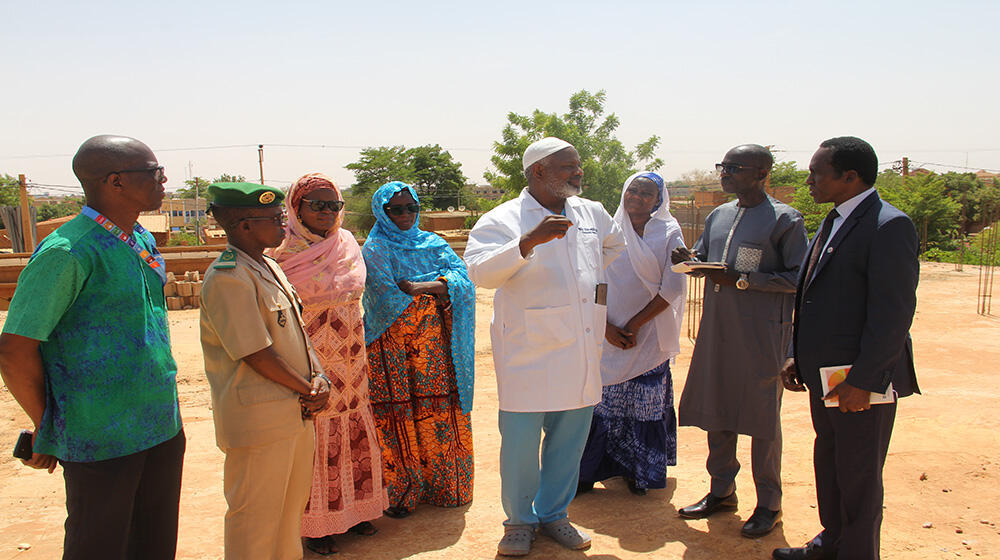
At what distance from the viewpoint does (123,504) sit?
8.18ft

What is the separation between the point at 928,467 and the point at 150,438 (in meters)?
4.85

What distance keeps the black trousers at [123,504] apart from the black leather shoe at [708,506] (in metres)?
2.82

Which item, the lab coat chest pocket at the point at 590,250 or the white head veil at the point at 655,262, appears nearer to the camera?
the lab coat chest pocket at the point at 590,250

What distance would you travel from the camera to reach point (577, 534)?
3.61 meters

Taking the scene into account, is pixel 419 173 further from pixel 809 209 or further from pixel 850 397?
pixel 850 397

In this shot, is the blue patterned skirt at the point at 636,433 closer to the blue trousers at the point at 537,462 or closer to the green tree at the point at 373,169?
the blue trousers at the point at 537,462

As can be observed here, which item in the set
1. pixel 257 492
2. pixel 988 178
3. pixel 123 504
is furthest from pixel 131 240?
pixel 988 178

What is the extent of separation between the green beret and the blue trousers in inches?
66.8

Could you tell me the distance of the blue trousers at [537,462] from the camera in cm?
355

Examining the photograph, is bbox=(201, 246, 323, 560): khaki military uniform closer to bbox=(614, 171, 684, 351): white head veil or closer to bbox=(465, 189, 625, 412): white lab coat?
bbox=(465, 189, 625, 412): white lab coat

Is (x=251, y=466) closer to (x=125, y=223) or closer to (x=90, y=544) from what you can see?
(x=90, y=544)

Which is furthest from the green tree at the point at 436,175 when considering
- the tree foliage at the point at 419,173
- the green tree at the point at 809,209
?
the green tree at the point at 809,209

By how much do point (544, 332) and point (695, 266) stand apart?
994 mm

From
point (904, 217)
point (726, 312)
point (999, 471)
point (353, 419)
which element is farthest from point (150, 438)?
point (999, 471)
